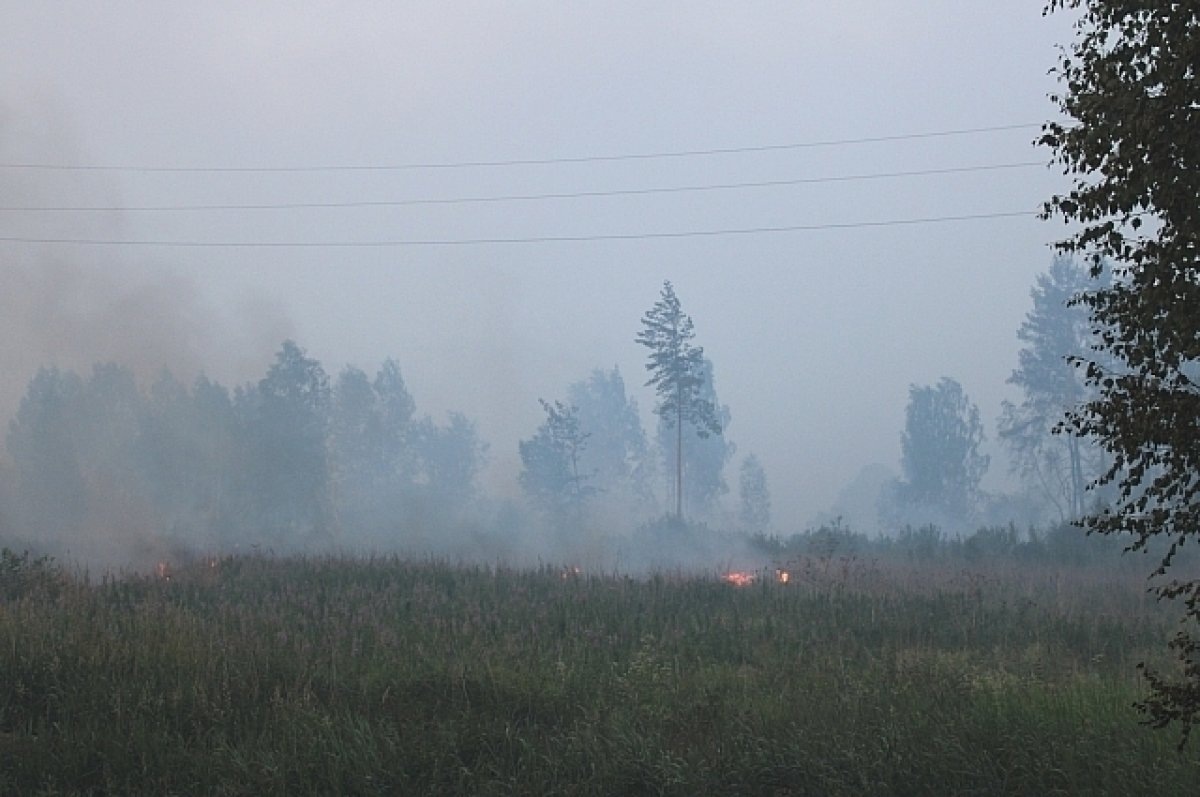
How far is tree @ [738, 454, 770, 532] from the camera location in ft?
396

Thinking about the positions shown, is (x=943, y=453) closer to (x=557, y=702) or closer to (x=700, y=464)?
(x=700, y=464)

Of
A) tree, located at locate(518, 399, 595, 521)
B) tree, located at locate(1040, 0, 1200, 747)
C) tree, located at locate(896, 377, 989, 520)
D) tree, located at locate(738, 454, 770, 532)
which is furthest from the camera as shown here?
tree, located at locate(738, 454, 770, 532)

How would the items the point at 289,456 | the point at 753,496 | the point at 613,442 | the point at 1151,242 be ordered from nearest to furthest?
the point at 1151,242 < the point at 289,456 < the point at 613,442 < the point at 753,496

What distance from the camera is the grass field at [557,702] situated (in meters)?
8.23

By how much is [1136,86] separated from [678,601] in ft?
48.4

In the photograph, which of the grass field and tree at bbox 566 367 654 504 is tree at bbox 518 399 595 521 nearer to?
tree at bbox 566 367 654 504

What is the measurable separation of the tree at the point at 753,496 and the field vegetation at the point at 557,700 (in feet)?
342

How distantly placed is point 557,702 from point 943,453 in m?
82.9

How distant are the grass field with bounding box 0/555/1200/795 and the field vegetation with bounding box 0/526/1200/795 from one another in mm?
33

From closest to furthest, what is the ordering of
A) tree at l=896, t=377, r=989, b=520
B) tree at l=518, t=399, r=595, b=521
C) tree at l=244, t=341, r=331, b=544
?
tree at l=244, t=341, r=331, b=544 < tree at l=518, t=399, r=595, b=521 < tree at l=896, t=377, r=989, b=520

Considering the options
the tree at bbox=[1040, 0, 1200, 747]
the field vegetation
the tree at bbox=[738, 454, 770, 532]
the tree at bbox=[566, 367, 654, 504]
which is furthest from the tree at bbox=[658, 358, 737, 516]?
the tree at bbox=[1040, 0, 1200, 747]

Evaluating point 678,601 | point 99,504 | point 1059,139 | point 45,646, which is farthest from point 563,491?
point 1059,139

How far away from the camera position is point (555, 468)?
71.1 meters

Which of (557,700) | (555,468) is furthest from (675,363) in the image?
(557,700)
